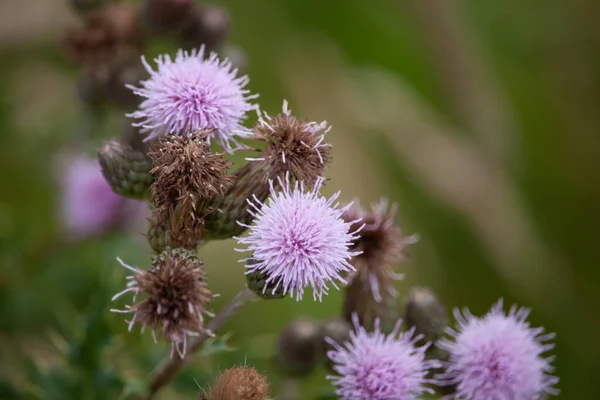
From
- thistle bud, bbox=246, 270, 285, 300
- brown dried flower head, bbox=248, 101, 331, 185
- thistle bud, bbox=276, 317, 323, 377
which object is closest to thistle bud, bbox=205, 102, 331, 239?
brown dried flower head, bbox=248, 101, 331, 185

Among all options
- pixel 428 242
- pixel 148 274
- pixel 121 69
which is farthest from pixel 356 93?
pixel 148 274

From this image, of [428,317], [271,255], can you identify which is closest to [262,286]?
[271,255]

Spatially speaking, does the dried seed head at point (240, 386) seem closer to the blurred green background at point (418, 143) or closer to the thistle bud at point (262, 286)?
the thistle bud at point (262, 286)

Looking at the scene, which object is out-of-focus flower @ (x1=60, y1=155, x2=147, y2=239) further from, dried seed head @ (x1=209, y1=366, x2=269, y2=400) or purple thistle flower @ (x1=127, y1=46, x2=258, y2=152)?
dried seed head @ (x1=209, y1=366, x2=269, y2=400)

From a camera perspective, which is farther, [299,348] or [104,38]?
[104,38]

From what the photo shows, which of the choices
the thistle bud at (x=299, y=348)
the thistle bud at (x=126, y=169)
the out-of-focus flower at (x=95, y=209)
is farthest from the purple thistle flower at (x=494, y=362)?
the out-of-focus flower at (x=95, y=209)

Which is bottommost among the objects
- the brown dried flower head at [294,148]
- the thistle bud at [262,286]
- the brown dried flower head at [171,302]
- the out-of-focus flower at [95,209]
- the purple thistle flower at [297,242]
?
the brown dried flower head at [171,302]

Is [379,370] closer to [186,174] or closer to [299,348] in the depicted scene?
[299,348]
